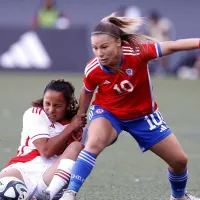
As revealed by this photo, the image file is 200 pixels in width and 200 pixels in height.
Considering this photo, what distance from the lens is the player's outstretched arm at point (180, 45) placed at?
6.13 metres

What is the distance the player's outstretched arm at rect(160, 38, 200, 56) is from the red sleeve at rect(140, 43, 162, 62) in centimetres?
4

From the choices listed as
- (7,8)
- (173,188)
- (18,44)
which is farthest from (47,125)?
(7,8)

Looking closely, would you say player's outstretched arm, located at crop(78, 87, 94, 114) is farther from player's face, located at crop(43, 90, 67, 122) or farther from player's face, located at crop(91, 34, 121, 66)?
player's face, located at crop(91, 34, 121, 66)

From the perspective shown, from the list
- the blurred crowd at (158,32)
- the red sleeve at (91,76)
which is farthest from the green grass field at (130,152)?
the blurred crowd at (158,32)

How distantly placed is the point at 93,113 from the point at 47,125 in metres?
0.39

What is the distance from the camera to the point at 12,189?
610cm

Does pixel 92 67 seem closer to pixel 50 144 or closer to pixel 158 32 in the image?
pixel 50 144

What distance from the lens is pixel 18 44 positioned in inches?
769

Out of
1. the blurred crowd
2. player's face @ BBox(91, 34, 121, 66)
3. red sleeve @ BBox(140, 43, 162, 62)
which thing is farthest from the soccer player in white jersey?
the blurred crowd

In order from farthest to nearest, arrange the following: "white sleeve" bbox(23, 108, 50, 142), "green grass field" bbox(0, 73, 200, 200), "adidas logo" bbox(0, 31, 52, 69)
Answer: "adidas logo" bbox(0, 31, 52, 69) → "green grass field" bbox(0, 73, 200, 200) → "white sleeve" bbox(23, 108, 50, 142)

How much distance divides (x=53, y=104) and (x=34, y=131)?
11.0 inches

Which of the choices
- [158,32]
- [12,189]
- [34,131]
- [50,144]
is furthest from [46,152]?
[158,32]

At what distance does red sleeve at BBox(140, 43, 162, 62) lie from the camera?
252 inches

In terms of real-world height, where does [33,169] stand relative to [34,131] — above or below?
below
